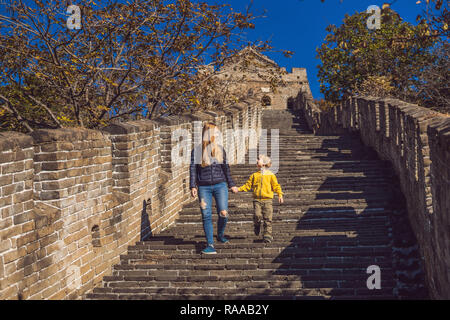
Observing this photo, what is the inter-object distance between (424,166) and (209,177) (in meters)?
2.77

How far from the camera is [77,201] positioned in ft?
23.4

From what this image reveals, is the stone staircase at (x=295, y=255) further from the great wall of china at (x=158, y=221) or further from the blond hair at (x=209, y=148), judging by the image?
the blond hair at (x=209, y=148)

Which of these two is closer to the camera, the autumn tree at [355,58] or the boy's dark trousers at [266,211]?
the boy's dark trousers at [266,211]

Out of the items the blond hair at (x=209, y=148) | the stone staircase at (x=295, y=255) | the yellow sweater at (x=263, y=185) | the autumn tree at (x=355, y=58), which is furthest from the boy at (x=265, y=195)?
the autumn tree at (x=355, y=58)

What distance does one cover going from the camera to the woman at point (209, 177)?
8086mm

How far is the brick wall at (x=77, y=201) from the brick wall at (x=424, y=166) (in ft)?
13.0

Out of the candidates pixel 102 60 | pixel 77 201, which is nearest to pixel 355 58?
pixel 102 60

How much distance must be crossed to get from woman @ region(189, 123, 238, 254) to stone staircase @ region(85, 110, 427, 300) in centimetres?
47

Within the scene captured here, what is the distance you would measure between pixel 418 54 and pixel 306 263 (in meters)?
29.6

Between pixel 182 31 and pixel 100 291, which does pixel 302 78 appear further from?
pixel 100 291

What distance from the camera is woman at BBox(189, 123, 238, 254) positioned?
8086mm

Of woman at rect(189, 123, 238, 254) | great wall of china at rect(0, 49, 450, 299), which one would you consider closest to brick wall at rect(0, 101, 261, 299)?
great wall of china at rect(0, 49, 450, 299)

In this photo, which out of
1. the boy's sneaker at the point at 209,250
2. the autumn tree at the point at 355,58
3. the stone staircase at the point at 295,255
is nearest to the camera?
the stone staircase at the point at 295,255

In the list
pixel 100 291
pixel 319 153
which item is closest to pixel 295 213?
pixel 100 291
